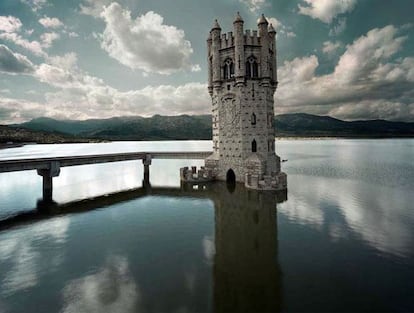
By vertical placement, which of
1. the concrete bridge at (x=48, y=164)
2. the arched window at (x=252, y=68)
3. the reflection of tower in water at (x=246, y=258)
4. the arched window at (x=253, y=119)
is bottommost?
the reflection of tower in water at (x=246, y=258)

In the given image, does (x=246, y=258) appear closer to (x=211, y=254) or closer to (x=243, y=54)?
(x=211, y=254)

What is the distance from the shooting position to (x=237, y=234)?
22.2 m

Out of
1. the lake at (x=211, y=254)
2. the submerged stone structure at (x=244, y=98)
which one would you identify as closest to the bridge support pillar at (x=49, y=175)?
the lake at (x=211, y=254)

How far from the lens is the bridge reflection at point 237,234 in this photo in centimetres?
1286

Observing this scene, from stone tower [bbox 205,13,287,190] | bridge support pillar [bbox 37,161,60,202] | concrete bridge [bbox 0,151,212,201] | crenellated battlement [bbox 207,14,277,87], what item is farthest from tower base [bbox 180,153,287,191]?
bridge support pillar [bbox 37,161,60,202]

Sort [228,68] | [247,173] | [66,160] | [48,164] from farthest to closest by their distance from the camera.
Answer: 1. [228,68]
2. [247,173]
3. [66,160]
4. [48,164]

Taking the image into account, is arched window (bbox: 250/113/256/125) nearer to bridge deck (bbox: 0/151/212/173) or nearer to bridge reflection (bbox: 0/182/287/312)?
bridge reflection (bbox: 0/182/287/312)

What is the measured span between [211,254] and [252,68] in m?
34.2

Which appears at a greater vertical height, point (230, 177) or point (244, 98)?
point (244, 98)

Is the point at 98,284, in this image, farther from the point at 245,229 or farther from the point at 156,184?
the point at 156,184

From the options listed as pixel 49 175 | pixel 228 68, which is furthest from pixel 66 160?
pixel 228 68

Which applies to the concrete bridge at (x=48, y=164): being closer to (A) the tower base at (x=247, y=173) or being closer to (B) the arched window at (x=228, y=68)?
(A) the tower base at (x=247, y=173)

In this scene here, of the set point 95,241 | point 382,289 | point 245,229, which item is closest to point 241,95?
point 245,229

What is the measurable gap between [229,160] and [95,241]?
2827 cm
